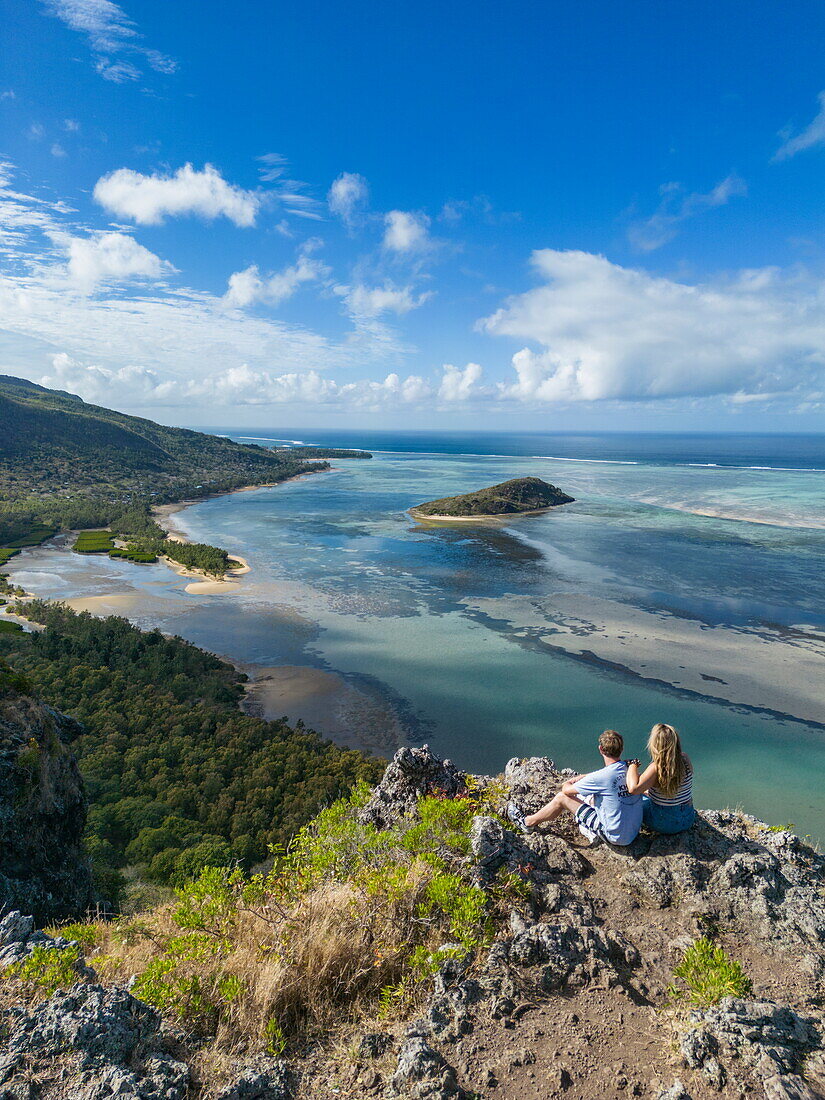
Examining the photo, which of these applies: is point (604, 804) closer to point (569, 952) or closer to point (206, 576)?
→ point (569, 952)

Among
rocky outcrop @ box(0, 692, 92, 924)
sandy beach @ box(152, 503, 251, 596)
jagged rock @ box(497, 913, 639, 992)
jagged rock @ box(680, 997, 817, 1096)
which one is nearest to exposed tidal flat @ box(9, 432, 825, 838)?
sandy beach @ box(152, 503, 251, 596)

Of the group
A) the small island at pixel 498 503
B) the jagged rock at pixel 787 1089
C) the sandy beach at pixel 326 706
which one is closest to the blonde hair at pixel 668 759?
the jagged rock at pixel 787 1089

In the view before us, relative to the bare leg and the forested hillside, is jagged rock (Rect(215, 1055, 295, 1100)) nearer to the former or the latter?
the bare leg

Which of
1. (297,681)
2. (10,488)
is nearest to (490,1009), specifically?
(297,681)

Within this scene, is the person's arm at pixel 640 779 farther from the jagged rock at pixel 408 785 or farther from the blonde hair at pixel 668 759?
the jagged rock at pixel 408 785

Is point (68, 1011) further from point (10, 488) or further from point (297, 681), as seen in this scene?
point (10, 488)

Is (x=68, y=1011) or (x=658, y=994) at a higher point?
(x=68, y=1011)
